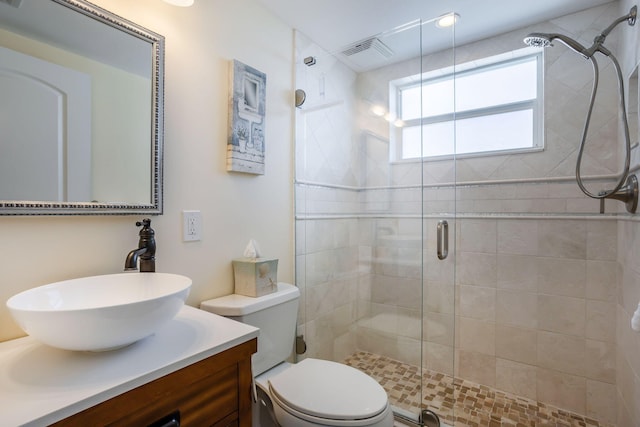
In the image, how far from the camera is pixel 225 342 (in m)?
0.88

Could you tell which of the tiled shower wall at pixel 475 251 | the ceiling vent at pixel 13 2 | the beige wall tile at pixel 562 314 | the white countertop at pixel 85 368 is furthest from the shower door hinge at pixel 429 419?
the ceiling vent at pixel 13 2

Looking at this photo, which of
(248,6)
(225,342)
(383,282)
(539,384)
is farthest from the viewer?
(383,282)

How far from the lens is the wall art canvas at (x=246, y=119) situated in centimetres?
156

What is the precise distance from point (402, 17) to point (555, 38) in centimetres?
80

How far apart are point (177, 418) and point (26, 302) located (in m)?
0.48

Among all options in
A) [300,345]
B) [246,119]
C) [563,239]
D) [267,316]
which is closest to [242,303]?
[267,316]

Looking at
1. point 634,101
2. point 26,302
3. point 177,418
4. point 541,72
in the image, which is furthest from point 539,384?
point 26,302

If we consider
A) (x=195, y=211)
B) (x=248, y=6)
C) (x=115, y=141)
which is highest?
(x=248, y=6)

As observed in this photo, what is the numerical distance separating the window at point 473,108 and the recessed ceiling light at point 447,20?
0.30 m

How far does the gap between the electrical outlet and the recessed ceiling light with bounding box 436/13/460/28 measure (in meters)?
1.66

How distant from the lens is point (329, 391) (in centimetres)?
129

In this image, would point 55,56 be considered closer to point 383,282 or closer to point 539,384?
point 383,282

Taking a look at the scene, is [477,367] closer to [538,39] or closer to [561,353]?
[561,353]

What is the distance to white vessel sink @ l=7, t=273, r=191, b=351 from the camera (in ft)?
2.18
